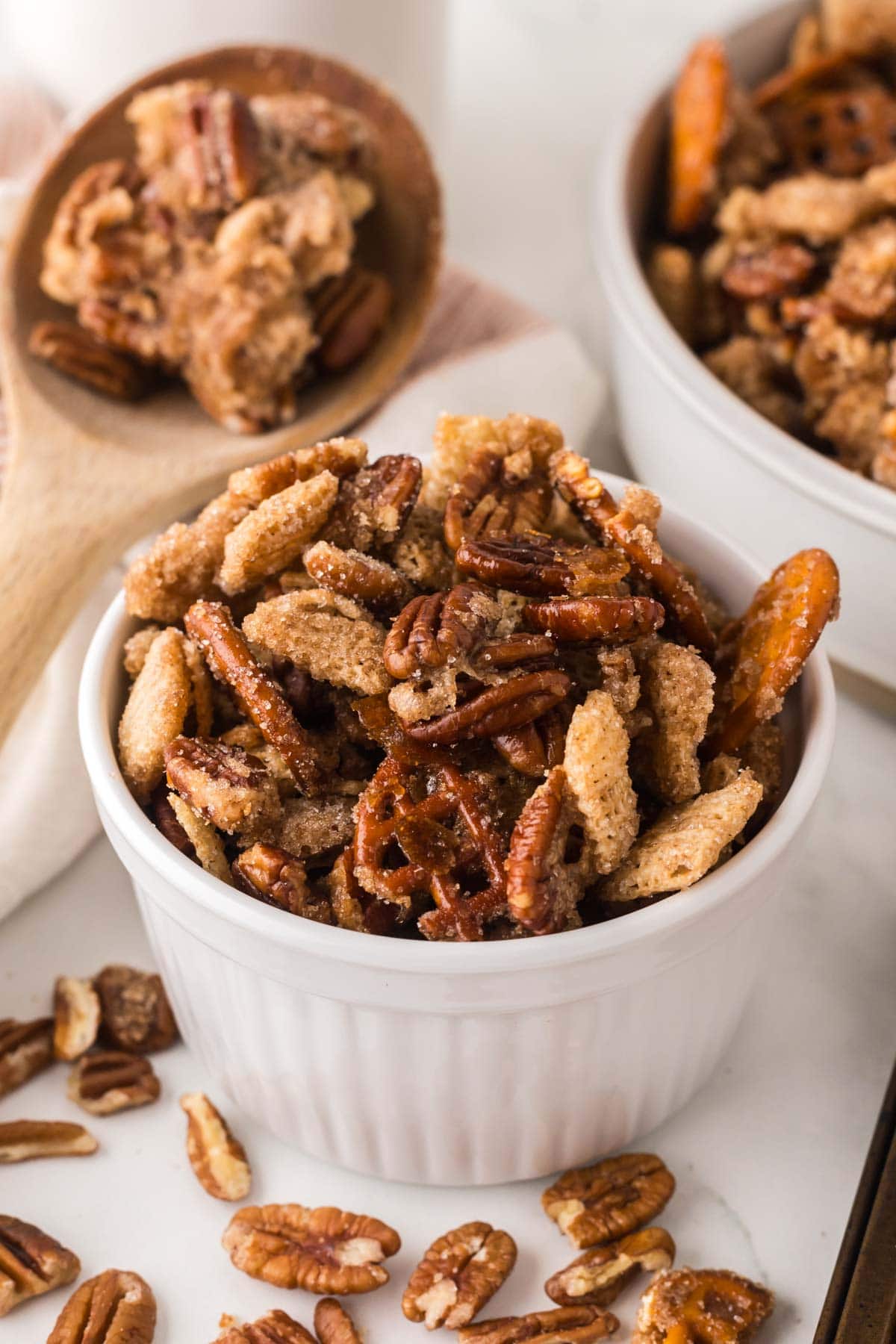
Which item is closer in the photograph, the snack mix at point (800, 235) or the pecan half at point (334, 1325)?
the pecan half at point (334, 1325)

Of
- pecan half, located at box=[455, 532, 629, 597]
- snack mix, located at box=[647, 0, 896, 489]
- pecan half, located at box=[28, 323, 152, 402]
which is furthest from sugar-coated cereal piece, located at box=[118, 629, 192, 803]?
snack mix, located at box=[647, 0, 896, 489]

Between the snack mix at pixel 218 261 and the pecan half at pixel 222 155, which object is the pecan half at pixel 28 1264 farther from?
the pecan half at pixel 222 155

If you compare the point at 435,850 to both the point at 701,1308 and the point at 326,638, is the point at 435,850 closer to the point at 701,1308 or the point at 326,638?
the point at 326,638

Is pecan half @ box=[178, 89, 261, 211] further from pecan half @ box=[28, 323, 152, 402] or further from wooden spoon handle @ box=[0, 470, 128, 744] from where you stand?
wooden spoon handle @ box=[0, 470, 128, 744]

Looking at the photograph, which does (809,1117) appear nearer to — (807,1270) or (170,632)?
(807,1270)

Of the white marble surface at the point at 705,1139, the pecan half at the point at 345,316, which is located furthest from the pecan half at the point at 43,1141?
the pecan half at the point at 345,316

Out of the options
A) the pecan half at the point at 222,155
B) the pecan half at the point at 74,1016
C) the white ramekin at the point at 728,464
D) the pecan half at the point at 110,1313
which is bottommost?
the pecan half at the point at 110,1313

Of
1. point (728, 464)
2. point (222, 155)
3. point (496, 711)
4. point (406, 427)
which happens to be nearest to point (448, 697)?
point (496, 711)
